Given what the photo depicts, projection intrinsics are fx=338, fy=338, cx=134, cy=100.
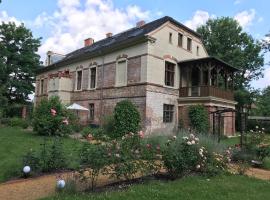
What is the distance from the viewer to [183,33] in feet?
87.8

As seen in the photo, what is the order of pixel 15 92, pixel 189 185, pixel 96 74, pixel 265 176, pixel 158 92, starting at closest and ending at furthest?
pixel 189 185 → pixel 265 176 → pixel 158 92 → pixel 96 74 → pixel 15 92

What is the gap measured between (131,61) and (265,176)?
1521cm

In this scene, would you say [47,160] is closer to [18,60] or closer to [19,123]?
[19,123]

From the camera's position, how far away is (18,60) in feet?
146

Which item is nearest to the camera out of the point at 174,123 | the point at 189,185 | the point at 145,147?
the point at 189,185

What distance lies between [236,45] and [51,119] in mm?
31536

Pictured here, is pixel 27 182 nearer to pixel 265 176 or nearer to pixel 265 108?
pixel 265 176

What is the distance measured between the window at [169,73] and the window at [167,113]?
5.41 ft

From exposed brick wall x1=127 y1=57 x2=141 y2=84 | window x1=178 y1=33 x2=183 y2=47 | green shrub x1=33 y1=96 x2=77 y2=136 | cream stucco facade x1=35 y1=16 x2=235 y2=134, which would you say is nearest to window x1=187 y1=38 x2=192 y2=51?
cream stucco facade x1=35 y1=16 x2=235 y2=134

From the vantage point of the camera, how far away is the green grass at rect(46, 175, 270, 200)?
6793 mm

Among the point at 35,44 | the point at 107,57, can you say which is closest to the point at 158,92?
the point at 107,57

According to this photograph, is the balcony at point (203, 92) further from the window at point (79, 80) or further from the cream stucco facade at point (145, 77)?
the window at point (79, 80)

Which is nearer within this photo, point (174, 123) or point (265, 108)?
point (174, 123)

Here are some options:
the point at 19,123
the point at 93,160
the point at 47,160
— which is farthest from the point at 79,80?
the point at 93,160
